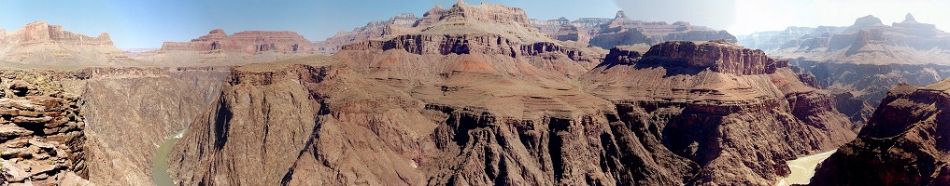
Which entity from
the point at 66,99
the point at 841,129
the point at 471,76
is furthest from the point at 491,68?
the point at 66,99

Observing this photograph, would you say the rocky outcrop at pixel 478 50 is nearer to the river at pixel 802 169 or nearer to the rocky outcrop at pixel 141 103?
the rocky outcrop at pixel 141 103

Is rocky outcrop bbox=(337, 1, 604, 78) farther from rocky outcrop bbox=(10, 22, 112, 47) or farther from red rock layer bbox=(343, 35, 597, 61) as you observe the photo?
rocky outcrop bbox=(10, 22, 112, 47)

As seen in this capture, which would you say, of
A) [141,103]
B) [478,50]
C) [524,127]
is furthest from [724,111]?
[141,103]

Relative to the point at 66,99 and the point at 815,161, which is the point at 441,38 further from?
the point at 66,99

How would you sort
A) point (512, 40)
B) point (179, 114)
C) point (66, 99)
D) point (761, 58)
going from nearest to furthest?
point (66, 99), point (761, 58), point (179, 114), point (512, 40)

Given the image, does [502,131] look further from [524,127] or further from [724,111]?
[724,111]

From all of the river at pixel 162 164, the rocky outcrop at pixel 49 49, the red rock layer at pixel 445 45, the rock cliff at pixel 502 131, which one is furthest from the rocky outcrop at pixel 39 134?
the rocky outcrop at pixel 49 49
